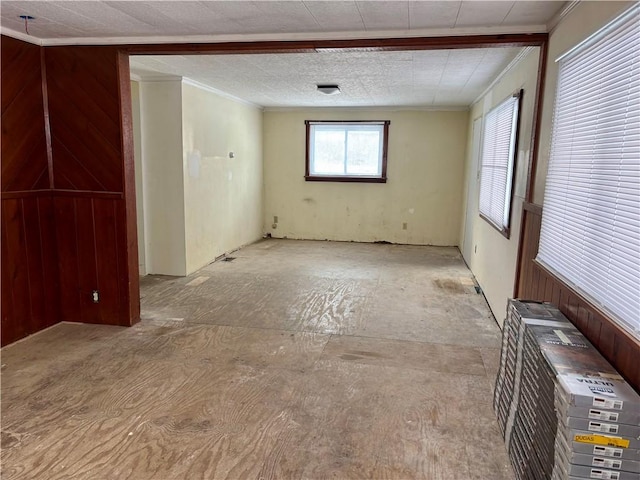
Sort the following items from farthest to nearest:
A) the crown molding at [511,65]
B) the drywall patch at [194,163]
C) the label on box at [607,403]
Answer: the drywall patch at [194,163]
the crown molding at [511,65]
the label on box at [607,403]

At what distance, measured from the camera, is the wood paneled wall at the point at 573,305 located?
1.60 metres

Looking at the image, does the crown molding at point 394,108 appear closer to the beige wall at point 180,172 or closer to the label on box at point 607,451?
the beige wall at point 180,172

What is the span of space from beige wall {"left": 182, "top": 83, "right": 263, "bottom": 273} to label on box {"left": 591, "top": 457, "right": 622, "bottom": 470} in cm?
477

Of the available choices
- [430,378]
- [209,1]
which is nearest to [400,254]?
[430,378]

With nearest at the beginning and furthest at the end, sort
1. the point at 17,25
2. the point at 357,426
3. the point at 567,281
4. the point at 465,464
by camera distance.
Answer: the point at 465,464 < the point at 567,281 < the point at 357,426 < the point at 17,25

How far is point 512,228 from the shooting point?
356 cm

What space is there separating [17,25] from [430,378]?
368 centimetres

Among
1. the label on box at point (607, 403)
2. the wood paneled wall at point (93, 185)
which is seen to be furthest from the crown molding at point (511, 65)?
the wood paneled wall at point (93, 185)

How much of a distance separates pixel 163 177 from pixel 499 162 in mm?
3795

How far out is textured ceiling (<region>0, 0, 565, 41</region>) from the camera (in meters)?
2.54

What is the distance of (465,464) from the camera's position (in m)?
2.07

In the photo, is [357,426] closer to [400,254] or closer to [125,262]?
[125,262]

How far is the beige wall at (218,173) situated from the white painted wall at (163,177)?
86 mm

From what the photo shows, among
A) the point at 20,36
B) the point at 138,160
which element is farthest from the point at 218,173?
the point at 20,36
